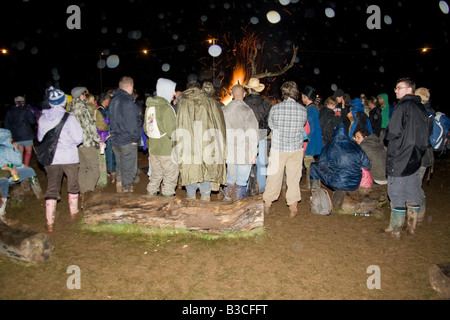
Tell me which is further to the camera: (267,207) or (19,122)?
(19,122)

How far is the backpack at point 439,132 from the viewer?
17.0 feet

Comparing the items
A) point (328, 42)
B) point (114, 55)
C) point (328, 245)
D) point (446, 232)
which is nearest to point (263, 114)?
point (328, 245)

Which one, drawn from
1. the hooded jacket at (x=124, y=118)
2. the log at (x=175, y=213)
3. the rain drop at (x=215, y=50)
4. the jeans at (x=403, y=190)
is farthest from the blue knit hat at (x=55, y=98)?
the rain drop at (x=215, y=50)

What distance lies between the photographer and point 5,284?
3.42 meters

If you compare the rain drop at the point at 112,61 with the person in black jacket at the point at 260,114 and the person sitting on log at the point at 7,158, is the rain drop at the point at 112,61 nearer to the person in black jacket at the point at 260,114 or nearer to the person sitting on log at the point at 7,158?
the person sitting on log at the point at 7,158

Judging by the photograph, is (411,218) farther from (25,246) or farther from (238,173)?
(25,246)

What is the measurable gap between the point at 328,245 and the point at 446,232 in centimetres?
227

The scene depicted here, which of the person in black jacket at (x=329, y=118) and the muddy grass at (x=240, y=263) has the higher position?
the person in black jacket at (x=329, y=118)

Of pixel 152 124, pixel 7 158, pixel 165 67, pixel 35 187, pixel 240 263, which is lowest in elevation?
pixel 240 263

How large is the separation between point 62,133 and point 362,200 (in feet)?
17.9

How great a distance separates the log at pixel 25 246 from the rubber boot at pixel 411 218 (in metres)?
5.40

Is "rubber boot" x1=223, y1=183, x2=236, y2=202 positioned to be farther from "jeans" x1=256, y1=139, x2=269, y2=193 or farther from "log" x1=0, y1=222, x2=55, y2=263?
"log" x1=0, y1=222, x2=55, y2=263

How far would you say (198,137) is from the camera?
4844 mm

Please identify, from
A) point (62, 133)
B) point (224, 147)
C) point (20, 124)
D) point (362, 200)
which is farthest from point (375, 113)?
point (20, 124)
